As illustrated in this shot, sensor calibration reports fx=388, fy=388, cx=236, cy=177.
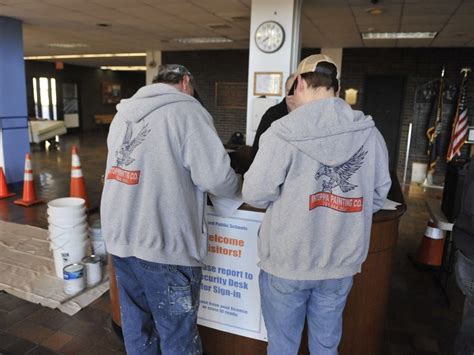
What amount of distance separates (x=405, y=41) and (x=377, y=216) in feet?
19.8

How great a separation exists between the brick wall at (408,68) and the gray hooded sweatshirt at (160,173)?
23.4 ft

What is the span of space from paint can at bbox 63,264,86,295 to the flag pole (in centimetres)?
669

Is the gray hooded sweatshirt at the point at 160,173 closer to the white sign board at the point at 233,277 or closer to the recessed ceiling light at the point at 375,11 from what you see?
the white sign board at the point at 233,277

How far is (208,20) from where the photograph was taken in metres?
5.79

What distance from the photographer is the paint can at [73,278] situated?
2947mm

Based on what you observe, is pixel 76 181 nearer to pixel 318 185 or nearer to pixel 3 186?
pixel 3 186

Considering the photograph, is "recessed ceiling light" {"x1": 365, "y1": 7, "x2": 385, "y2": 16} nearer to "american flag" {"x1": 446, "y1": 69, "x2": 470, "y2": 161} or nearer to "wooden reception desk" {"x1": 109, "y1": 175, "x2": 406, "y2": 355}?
"american flag" {"x1": 446, "y1": 69, "x2": 470, "y2": 161}

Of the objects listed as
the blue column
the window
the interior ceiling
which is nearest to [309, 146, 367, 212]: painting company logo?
the interior ceiling

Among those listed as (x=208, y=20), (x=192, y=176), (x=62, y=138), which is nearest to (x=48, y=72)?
(x=62, y=138)

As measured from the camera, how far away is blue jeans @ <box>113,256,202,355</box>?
1595 mm

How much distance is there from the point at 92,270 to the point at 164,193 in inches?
77.3

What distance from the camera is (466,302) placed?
69.4 inches

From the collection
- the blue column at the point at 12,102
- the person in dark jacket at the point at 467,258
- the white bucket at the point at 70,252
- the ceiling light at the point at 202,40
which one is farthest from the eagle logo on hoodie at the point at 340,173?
the ceiling light at the point at 202,40

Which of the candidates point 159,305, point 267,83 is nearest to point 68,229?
point 159,305
